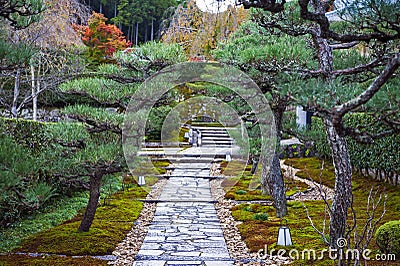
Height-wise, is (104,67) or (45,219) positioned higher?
(104,67)

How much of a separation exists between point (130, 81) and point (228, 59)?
49.7 inches

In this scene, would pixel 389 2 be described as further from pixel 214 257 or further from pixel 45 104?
pixel 45 104

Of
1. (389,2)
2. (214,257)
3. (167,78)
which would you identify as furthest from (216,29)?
(389,2)

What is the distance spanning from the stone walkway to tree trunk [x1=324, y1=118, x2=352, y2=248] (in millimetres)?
996

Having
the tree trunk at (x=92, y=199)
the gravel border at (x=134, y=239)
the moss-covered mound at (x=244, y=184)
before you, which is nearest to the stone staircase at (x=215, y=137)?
the moss-covered mound at (x=244, y=184)

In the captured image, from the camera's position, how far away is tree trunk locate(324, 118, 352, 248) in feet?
11.4

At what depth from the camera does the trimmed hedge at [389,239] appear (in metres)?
3.67

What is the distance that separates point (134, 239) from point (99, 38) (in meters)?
Result: 11.6

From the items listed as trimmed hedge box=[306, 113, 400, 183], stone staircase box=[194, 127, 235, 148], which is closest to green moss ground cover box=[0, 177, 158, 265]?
trimmed hedge box=[306, 113, 400, 183]

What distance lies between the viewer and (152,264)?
12.5 ft

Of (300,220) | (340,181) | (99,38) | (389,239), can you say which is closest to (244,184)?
(300,220)

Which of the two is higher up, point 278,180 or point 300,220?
point 278,180

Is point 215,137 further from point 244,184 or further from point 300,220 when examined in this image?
point 300,220

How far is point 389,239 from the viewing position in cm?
371
